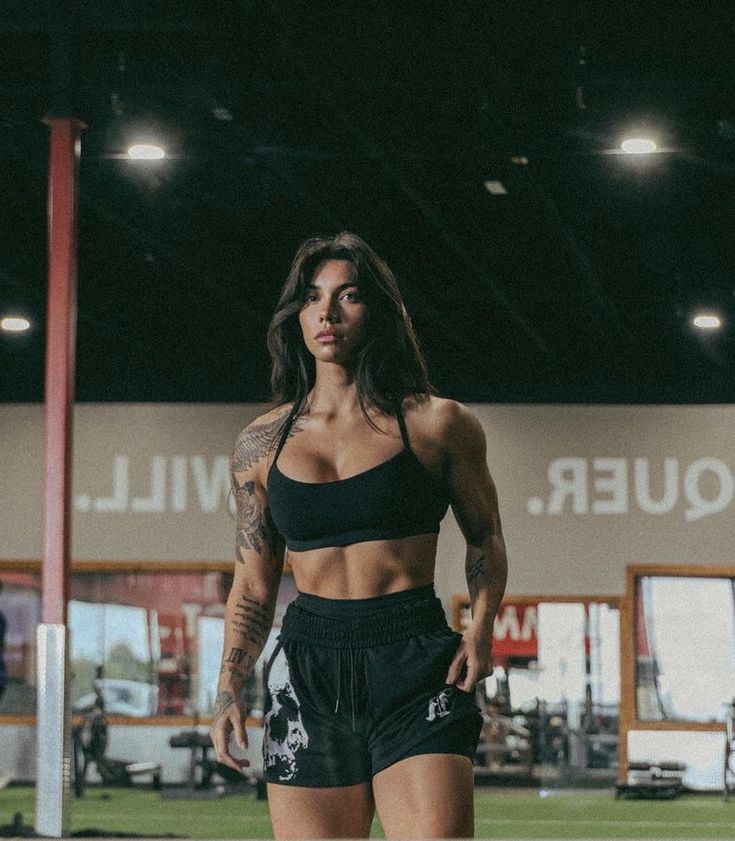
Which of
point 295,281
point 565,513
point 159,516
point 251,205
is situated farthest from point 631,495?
point 295,281

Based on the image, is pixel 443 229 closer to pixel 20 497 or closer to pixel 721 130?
pixel 721 130

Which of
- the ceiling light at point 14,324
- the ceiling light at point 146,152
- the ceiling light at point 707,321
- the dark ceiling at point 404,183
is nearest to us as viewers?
the dark ceiling at point 404,183

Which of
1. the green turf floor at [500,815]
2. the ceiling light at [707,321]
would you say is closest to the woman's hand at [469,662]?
the green turf floor at [500,815]

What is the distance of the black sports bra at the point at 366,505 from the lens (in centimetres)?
227

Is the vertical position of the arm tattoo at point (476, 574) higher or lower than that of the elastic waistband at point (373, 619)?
higher

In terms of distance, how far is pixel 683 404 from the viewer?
14.0 meters

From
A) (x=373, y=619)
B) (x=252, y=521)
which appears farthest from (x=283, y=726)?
(x=252, y=521)

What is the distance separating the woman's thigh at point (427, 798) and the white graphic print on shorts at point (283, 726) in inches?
5.7

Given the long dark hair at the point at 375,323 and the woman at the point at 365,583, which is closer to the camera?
the woman at the point at 365,583

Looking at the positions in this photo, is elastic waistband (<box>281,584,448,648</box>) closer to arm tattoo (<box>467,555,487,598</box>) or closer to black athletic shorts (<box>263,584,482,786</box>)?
black athletic shorts (<box>263,584,482,786</box>)

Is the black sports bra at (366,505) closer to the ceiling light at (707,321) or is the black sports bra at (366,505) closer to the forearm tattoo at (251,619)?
the forearm tattoo at (251,619)

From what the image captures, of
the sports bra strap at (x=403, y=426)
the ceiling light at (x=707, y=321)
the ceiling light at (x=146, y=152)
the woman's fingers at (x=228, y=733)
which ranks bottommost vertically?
the woman's fingers at (x=228, y=733)

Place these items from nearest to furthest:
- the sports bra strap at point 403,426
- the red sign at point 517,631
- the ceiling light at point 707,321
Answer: the sports bra strap at point 403,426 → the ceiling light at point 707,321 → the red sign at point 517,631

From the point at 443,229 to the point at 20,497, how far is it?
5721 millimetres
